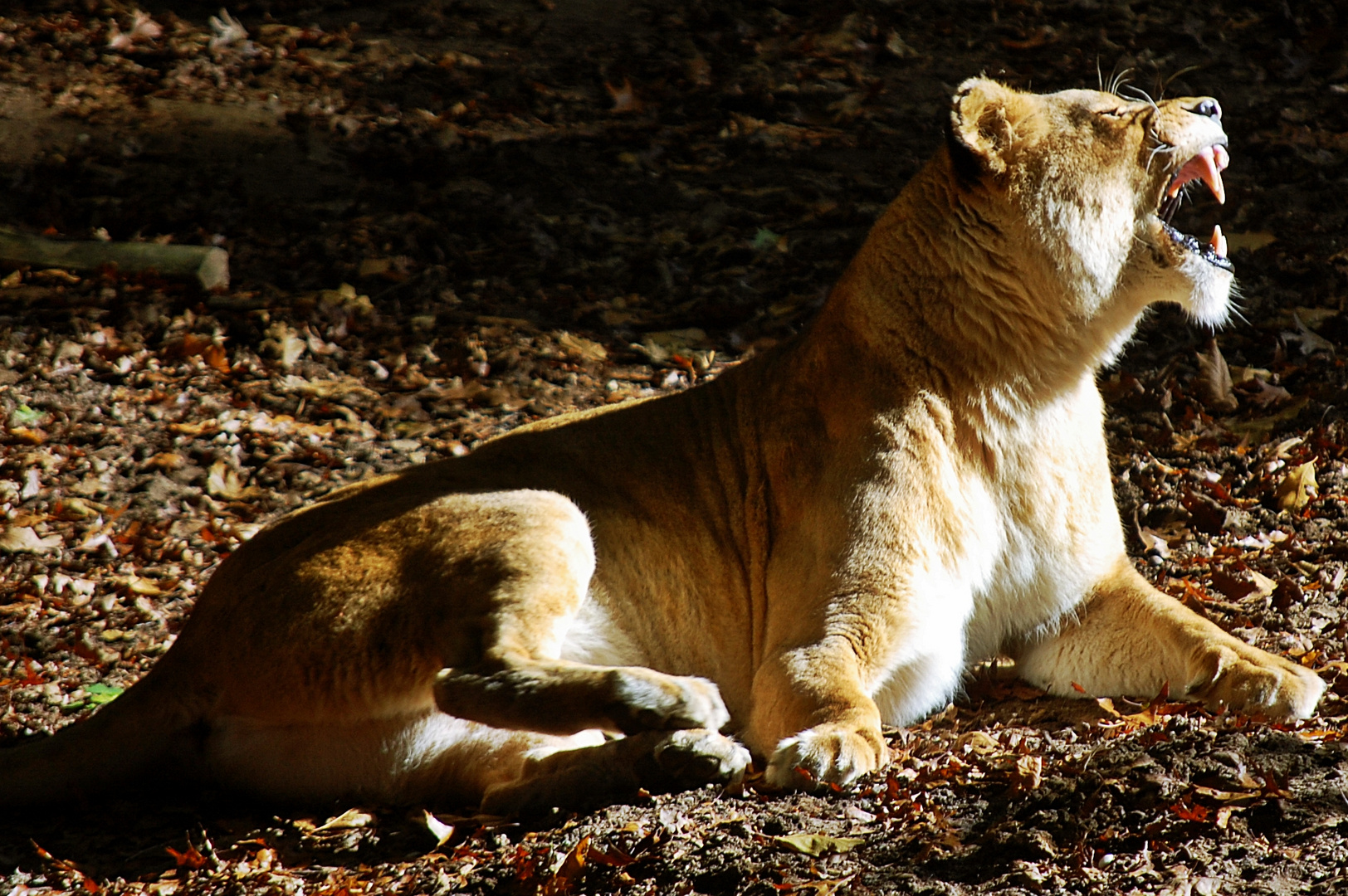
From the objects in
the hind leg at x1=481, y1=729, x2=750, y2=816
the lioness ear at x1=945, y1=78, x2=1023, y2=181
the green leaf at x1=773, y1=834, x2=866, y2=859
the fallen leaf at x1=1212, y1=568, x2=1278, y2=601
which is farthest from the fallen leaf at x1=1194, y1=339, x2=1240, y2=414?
the green leaf at x1=773, y1=834, x2=866, y2=859

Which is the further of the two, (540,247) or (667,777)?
(540,247)

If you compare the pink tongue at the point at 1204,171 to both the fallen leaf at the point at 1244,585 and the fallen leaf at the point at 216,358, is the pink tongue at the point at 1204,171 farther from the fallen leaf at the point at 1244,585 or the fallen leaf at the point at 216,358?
the fallen leaf at the point at 216,358

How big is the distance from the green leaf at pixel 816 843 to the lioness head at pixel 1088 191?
1.92 m

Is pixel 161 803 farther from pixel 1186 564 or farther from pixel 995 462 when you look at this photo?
pixel 1186 564

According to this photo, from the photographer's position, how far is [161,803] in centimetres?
384

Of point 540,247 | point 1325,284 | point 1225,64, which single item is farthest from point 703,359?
point 1225,64

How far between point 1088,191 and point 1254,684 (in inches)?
63.2

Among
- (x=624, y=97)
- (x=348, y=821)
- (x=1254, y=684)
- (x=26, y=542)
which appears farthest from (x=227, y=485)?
(x=624, y=97)

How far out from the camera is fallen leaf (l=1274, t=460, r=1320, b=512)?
5398 mm

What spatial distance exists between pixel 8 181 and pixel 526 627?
24.1ft

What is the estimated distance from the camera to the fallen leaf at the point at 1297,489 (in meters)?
5.40

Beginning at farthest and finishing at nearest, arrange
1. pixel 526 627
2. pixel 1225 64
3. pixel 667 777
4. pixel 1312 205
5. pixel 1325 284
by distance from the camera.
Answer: pixel 1225 64
pixel 1312 205
pixel 1325 284
pixel 526 627
pixel 667 777

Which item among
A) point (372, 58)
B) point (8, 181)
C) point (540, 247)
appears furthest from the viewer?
point (372, 58)

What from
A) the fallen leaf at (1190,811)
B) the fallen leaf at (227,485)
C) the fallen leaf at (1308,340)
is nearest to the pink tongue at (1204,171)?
the fallen leaf at (1190,811)
